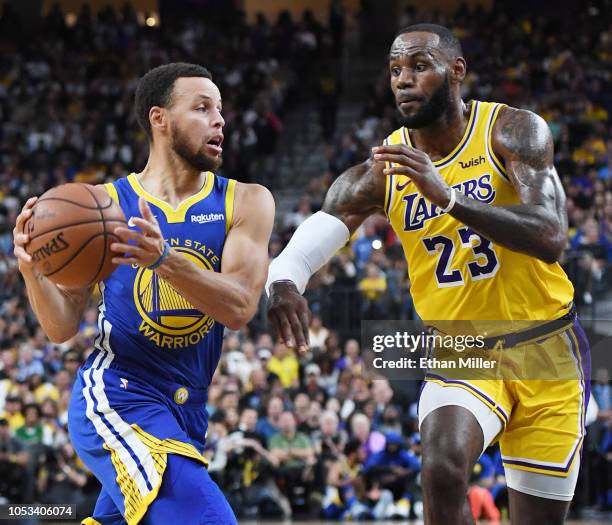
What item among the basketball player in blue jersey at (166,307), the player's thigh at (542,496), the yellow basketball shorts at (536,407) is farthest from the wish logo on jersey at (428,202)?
the player's thigh at (542,496)

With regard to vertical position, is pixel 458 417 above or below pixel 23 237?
below

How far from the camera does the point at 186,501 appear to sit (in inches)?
165

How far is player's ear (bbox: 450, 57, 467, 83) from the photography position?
5.33 m

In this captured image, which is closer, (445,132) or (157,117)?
(157,117)

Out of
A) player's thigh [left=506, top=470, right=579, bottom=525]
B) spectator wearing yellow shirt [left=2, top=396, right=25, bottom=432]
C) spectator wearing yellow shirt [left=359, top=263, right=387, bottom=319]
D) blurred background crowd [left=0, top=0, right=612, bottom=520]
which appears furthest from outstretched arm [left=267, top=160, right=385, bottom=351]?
spectator wearing yellow shirt [left=359, top=263, right=387, bottom=319]

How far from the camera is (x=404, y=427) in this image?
11.9 metres

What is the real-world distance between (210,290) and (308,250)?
1.07 metres

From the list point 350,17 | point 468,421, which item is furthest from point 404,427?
point 350,17

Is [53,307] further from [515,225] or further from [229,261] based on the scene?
Result: [515,225]

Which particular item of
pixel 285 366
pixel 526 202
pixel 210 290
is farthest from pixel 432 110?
pixel 285 366

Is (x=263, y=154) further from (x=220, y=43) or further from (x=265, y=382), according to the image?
(x=265, y=382)

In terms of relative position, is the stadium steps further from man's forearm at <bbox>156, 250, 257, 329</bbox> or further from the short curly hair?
man's forearm at <bbox>156, 250, 257, 329</bbox>

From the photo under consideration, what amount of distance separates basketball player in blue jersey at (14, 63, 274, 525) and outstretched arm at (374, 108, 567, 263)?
2.25 feet

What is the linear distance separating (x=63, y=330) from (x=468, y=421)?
5.86 feet
